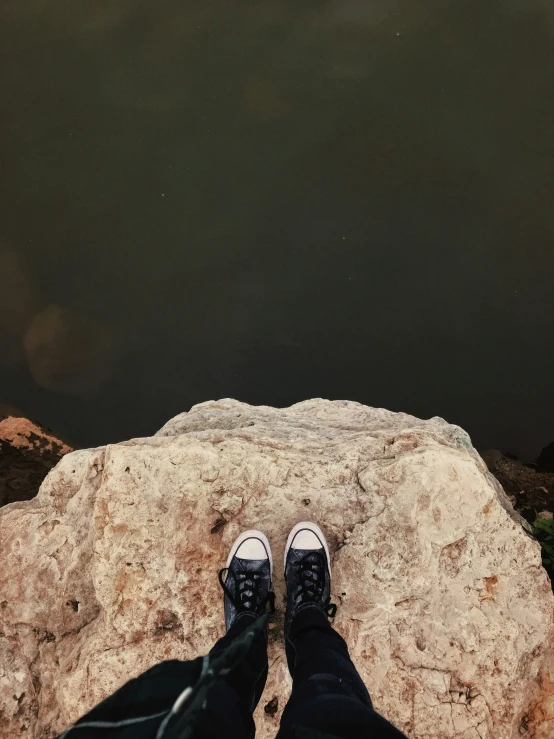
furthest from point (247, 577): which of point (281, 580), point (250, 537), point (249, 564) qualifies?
point (281, 580)

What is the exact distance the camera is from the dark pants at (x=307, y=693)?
137cm

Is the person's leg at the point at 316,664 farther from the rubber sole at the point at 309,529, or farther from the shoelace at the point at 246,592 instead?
the shoelace at the point at 246,592

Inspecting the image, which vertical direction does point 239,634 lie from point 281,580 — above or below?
below

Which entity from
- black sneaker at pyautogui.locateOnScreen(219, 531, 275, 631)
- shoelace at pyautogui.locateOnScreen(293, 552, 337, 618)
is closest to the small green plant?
shoelace at pyautogui.locateOnScreen(293, 552, 337, 618)

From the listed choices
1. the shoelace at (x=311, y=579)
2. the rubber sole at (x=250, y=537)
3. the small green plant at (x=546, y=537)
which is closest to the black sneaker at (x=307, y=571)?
the shoelace at (x=311, y=579)

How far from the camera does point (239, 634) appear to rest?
198 cm

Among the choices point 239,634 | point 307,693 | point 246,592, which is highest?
point 246,592

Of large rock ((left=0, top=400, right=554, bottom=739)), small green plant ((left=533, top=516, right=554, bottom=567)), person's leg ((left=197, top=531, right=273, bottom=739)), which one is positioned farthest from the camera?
small green plant ((left=533, top=516, right=554, bottom=567))

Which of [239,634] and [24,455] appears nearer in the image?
[239,634]

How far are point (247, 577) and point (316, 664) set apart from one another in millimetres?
600

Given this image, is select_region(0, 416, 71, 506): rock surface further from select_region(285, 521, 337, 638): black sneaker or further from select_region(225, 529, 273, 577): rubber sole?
select_region(285, 521, 337, 638): black sneaker

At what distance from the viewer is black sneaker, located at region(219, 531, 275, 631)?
7.48 ft

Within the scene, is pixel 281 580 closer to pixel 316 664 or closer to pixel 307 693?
pixel 316 664

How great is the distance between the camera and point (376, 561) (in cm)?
233
